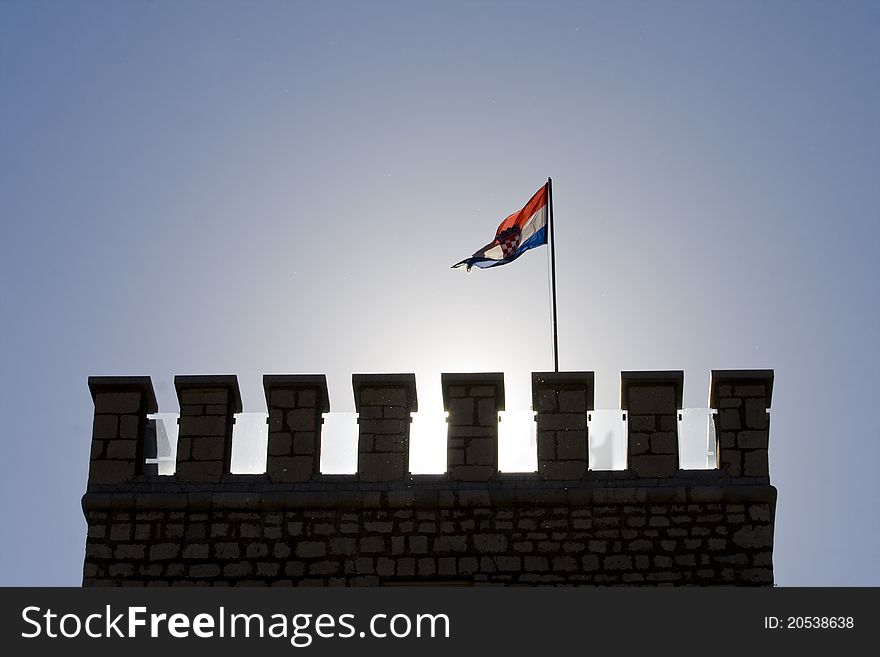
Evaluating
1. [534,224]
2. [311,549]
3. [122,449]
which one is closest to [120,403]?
[122,449]

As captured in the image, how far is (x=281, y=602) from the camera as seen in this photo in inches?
682

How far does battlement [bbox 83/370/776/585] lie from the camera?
1922 centimetres

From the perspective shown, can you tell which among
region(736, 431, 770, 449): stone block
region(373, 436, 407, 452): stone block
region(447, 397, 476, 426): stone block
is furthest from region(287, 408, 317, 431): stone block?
region(736, 431, 770, 449): stone block

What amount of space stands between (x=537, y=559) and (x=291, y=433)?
2.34 meters

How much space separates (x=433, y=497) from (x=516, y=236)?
475 cm

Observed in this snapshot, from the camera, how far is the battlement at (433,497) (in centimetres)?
1922

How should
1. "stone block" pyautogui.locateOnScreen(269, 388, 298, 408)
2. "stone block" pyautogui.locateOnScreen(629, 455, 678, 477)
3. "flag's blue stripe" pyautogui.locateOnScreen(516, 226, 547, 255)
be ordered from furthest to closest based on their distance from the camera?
"flag's blue stripe" pyautogui.locateOnScreen(516, 226, 547, 255)
"stone block" pyautogui.locateOnScreen(269, 388, 298, 408)
"stone block" pyautogui.locateOnScreen(629, 455, 678, 477)

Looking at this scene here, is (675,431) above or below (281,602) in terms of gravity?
above

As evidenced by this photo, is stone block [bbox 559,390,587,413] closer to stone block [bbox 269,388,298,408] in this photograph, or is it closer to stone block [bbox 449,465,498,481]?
stone block [bbox 449,465,498,481]

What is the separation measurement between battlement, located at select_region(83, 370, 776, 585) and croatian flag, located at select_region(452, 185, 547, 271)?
3.80 metres

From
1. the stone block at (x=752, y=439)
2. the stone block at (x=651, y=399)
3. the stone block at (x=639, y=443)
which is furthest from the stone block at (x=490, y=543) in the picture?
the stone block at (x=752, y=439)

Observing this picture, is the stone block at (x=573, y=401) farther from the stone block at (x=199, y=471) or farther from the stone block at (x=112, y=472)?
the stone block at (x=112, y=472)

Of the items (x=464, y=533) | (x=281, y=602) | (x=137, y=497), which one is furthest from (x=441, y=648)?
(x=137, y=497)

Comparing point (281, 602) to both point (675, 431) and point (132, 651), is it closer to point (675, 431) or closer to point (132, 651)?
→ point (132, 651)
